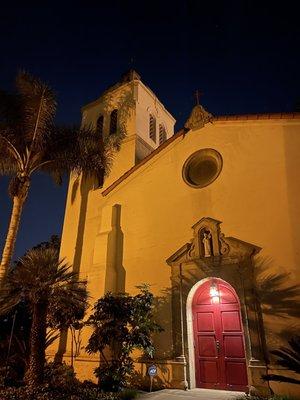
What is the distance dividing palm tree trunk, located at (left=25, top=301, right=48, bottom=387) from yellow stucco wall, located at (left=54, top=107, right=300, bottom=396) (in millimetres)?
2768

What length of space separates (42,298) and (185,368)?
4.65 meters

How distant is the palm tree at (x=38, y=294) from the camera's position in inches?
345

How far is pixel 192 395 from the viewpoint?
8.21 meters

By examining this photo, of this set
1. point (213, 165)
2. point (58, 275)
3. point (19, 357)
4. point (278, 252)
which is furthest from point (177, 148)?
point (19, 357)

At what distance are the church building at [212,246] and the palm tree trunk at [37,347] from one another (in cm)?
247

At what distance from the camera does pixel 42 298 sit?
9.01 metres

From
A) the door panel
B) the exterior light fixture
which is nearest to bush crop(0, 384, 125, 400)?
the door panel

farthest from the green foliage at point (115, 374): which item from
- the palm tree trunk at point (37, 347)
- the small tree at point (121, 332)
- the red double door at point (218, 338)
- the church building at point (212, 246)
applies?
the red double door at point (218, 338)

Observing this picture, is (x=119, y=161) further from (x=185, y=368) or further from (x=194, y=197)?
(x=185, y=368)

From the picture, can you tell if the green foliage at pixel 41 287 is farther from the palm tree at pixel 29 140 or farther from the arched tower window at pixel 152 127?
the arched tower window at pixel 152 127

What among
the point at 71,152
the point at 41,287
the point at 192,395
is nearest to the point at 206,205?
the point at 192,395

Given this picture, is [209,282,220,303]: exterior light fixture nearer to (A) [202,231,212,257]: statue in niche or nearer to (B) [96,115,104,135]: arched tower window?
(A) [202,231,212,257]: statue in niche

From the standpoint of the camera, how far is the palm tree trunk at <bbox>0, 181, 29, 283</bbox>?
11.8 metres

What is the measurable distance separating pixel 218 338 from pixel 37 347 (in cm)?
524
